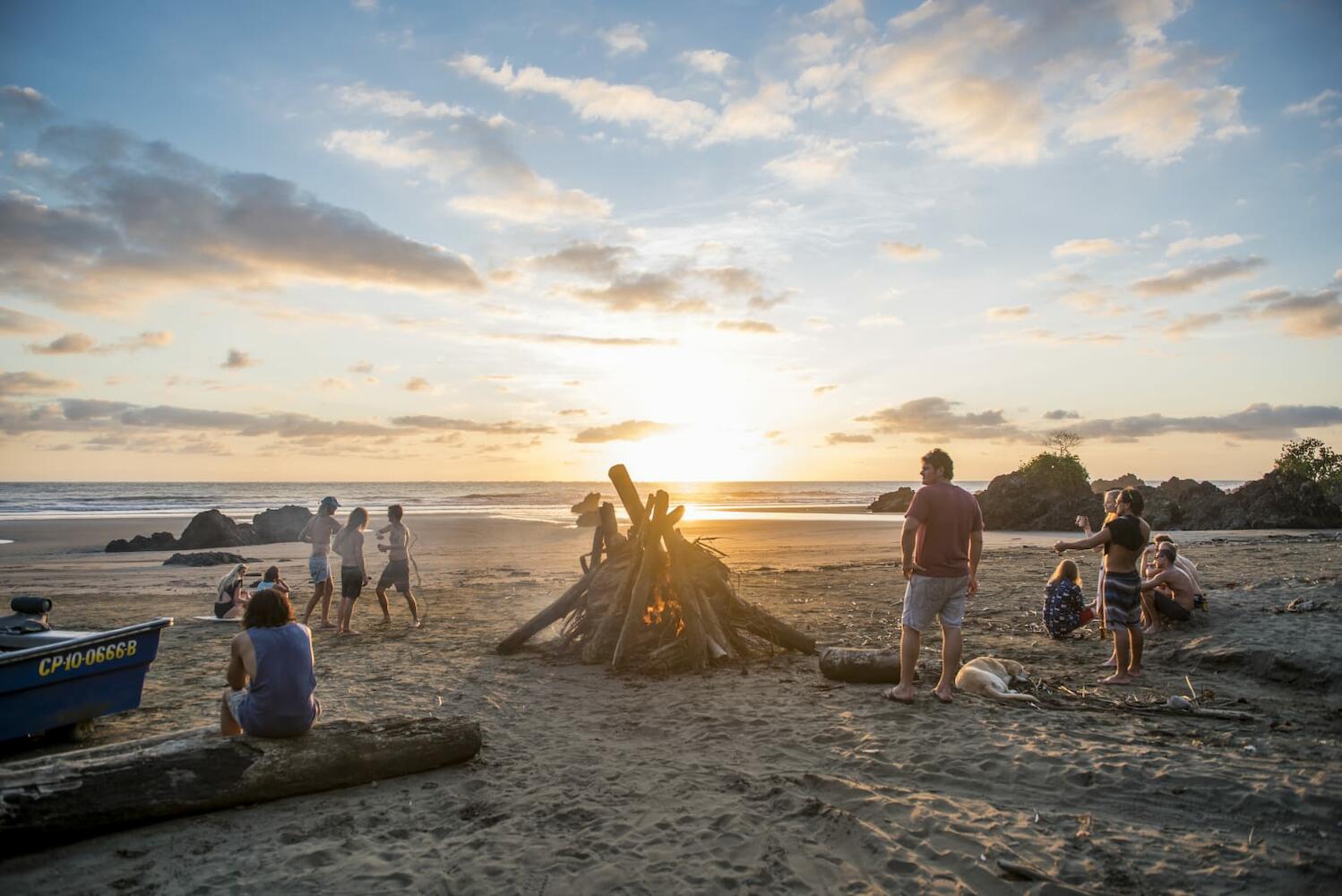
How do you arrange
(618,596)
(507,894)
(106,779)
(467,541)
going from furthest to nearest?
(467,541), (618,596), (106,779), (507,894)

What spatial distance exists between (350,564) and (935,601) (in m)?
9.01

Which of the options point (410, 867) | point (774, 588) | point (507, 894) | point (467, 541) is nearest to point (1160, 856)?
point (507, 894)

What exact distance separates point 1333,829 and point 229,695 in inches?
294

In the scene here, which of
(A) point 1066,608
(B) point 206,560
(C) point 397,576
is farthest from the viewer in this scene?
(B) point 206,560

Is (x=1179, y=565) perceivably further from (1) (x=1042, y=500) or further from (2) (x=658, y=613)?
(1) (x=1042, y=500)

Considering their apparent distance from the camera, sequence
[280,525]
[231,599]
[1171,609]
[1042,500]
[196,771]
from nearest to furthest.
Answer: [196,771], [1171,609], [231,599], [280,525], [1042,500]

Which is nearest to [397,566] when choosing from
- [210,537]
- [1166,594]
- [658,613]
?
[658,613]

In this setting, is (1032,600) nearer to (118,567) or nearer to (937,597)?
(937,597)

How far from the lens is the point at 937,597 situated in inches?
290

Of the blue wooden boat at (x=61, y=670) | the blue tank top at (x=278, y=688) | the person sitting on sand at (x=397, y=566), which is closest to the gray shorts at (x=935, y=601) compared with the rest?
the blue tank top at (x=278, y=688)

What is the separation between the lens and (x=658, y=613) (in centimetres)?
1001

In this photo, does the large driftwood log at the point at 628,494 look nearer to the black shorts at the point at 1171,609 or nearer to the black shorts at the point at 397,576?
the black shorts at the point at 397,576

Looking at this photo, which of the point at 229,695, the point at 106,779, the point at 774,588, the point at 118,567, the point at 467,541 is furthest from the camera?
the point at 467,541

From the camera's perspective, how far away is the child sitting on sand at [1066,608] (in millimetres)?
10258
